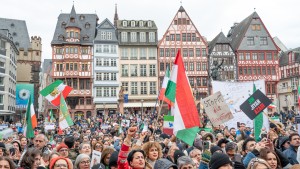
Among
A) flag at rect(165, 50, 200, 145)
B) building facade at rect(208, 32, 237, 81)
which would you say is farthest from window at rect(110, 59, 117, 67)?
flag at rect(165, 50, 200, 145)

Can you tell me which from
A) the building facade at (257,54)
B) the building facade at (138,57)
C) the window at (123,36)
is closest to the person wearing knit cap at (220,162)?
the building facade at (138,57)

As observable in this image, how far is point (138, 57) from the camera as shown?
50.7m

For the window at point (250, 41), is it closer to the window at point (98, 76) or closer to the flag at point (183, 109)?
the window at point (98, 76)

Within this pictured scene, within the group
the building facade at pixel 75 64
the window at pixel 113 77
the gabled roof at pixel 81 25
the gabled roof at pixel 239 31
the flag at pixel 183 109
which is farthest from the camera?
the gabled roof at pixel 239 31

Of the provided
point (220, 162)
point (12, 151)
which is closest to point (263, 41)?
point (12, 151)

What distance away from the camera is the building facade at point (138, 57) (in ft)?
164

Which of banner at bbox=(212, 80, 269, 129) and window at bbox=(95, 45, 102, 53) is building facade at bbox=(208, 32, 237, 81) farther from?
banner at bbox=(212, 80, 269, 129)

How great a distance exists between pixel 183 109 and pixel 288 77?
53636mm

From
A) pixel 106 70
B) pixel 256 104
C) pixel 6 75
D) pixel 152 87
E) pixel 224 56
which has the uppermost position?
pixel 224 56

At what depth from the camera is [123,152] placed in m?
5.15

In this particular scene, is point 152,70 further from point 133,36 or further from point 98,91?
point 98,91

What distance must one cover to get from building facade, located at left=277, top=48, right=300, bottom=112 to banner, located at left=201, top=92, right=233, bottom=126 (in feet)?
147

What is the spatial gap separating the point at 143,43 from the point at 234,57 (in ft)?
43.4

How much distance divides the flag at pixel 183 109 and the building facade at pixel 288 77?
4754 cm
